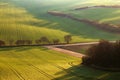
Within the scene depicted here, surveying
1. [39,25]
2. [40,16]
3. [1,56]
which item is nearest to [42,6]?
[40,16]

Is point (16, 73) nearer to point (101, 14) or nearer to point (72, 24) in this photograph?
point (72, 24)

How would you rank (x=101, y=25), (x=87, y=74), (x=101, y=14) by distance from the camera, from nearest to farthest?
(x=87, y=74) < (x=101, y=25) < (x=101, y=14)

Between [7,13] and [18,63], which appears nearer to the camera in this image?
[18,63]

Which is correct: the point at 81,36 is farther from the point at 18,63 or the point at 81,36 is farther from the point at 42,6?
the point at 42,6

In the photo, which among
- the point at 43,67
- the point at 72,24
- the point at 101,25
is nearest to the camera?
the point at 43,67

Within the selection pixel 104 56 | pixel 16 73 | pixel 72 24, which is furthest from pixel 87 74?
pixel 72 24

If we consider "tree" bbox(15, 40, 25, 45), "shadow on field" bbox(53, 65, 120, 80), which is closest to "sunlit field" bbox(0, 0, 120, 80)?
"shadow on field" bbox(53, 65, 120, 80)

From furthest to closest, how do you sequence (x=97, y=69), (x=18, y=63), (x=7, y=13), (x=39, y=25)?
(x=7, y=13) → (x=39, y=25) → (x=18, y=63) → (x=97, y=69)

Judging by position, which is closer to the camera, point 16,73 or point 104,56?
point 16,73
